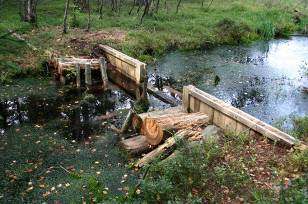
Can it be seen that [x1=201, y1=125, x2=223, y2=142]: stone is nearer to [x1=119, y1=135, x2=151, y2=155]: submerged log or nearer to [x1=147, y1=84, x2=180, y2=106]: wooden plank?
[x1=119, y1=135, x2=151, y2=155]: submerged log

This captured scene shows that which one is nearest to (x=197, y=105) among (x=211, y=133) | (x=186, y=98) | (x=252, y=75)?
(x=186, y=98)

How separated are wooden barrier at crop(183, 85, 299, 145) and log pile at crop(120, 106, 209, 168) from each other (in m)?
0.40

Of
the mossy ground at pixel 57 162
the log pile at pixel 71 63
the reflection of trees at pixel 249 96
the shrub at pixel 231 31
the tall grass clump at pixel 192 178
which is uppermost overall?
the shrub at pixel 231 31

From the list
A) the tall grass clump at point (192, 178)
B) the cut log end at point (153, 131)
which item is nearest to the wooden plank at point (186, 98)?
the cut log end at point (153, 131)

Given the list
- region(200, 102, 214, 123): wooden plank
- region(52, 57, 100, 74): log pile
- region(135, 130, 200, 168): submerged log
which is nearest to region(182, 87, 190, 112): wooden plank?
region(200, 102, 214, 123): wooden plank

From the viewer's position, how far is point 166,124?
11.5 meters

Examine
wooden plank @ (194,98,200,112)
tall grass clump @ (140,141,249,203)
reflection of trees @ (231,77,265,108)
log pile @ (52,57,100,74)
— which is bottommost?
reflection of trees @ (231,77,265,108)

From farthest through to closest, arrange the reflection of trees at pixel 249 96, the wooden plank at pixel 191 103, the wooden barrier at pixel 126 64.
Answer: the wooden barrier at pixel 126 64 < the reflection of trees at pixel 249 96 < the wooden plank at pixel 191 103

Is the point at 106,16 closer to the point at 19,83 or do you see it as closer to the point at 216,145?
the point at 19,83

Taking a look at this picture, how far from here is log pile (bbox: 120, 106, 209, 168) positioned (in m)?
10.9

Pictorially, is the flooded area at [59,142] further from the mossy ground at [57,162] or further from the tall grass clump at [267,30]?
the tall grass clump at [267,30]

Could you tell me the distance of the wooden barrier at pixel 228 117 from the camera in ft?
33.4

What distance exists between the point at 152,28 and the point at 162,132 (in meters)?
15.0

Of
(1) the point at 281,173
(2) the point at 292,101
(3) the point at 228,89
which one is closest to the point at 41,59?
(3) the point at 228,89
